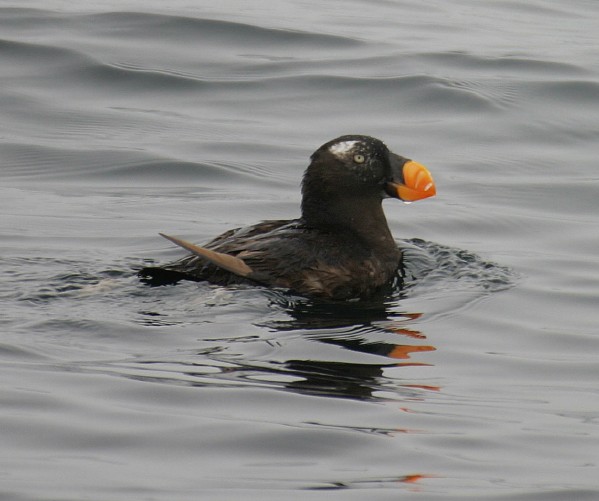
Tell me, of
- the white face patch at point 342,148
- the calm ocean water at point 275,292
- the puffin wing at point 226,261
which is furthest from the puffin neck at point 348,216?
the puffin wing at point 226,261

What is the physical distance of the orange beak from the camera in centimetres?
783

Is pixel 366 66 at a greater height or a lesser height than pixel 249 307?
greater

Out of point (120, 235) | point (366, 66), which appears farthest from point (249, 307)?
point (366, 66)

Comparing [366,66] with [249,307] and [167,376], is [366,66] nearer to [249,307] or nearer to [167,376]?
[249,307]

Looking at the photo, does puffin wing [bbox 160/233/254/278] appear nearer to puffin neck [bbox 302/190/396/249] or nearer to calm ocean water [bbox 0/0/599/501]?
calm ocean water [bbox 0/0/599/501]

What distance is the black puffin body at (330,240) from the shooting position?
23.6ft

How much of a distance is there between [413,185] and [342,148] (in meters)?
0.47

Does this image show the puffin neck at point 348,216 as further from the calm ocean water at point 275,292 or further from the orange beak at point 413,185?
the calm ocean water at point 275,292

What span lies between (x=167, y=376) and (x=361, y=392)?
0.83m

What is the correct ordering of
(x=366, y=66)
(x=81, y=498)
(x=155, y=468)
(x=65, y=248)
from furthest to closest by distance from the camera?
(x=366, y=66), (x=65, y=248), (x=155, y=468), (x=81, y=498)

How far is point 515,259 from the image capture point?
8625mm

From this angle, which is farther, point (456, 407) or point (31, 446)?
point (456, 407)

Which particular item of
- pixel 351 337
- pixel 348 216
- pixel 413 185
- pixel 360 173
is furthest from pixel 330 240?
pixel 351 337

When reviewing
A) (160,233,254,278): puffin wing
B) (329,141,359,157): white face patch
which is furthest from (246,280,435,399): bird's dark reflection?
(329,141,359,157): white face patch
